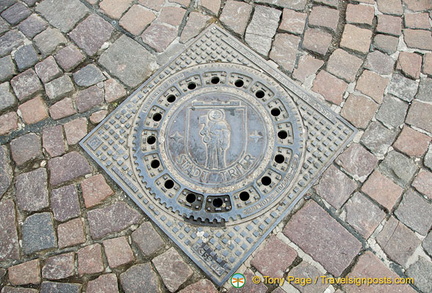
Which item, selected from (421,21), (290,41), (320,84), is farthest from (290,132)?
(421,21)

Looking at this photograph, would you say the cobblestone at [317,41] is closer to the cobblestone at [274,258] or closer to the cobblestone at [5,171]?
the cobblestone at [274,258]

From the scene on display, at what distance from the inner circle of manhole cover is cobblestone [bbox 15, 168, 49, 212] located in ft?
2.37

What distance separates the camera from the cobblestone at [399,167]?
2.58 m

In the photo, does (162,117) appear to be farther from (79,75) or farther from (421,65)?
(421,65)

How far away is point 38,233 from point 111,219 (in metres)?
0.53

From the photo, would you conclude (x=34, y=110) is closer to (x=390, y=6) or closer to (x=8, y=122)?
(x=8, y=122)

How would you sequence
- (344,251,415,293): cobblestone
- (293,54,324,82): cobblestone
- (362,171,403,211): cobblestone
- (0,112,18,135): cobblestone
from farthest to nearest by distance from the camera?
(293,54,324,82): cobblestone → (0,112,18,135): cobblestone → (362,171,403,211): cobblestone → (344,251,415,293): cobblestone

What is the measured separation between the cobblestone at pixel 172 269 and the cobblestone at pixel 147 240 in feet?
0.22

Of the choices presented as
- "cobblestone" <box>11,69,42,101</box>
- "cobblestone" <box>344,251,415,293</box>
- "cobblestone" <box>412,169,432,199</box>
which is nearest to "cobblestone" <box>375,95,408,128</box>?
"cobblestone" <box>412,169,432,199</box>

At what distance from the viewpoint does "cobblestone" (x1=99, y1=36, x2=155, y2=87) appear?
302cm

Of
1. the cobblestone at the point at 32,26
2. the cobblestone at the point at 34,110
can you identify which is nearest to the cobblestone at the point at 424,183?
the cobblestone at the point at 34,110

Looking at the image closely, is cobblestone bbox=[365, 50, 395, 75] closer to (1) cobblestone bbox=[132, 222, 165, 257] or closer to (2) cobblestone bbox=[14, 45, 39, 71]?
(1) cobblestone bbox=[132, 222, 165, 257]

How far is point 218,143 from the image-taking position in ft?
8.69

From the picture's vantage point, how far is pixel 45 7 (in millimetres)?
3361
